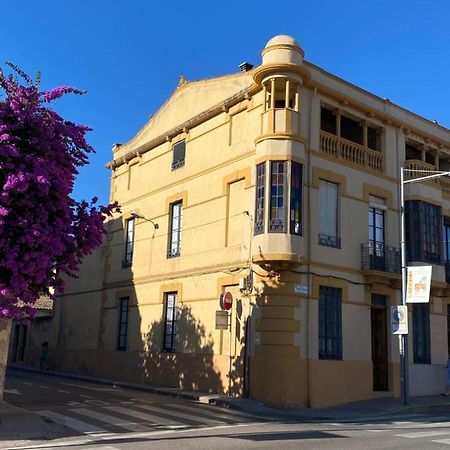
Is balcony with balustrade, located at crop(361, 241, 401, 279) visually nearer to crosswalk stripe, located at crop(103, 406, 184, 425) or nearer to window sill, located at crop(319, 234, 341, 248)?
window sill, located at crop(319, 234, 341, 248)

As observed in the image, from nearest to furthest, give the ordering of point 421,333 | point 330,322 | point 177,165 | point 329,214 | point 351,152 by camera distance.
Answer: point 330,322, point 329,214, point 351,152, point 421,333, point 177,165

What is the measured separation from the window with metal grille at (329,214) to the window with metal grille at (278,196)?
1.82m

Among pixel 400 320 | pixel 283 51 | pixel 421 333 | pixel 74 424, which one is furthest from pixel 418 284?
pixel 74 424

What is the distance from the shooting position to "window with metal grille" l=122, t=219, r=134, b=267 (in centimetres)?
2642

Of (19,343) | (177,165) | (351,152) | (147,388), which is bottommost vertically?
(147,388)

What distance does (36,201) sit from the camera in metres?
11.1

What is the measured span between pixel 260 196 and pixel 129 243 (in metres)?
9.85

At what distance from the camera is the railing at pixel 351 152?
2008 centimetres

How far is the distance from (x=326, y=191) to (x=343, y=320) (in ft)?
14.3

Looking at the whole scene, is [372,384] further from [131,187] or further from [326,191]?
[131,187]

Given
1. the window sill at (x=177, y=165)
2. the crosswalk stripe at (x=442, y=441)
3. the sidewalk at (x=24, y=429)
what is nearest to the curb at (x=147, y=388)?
the sidewalk at (x=24, y=429)

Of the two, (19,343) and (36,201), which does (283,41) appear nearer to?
(36,201)

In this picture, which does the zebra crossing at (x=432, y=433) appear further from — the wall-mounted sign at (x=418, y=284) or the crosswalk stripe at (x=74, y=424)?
the crosswalk stripe at (x=74, y=424)

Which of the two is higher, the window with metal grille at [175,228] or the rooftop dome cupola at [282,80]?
the rooftop dome cupola at [282,80]
